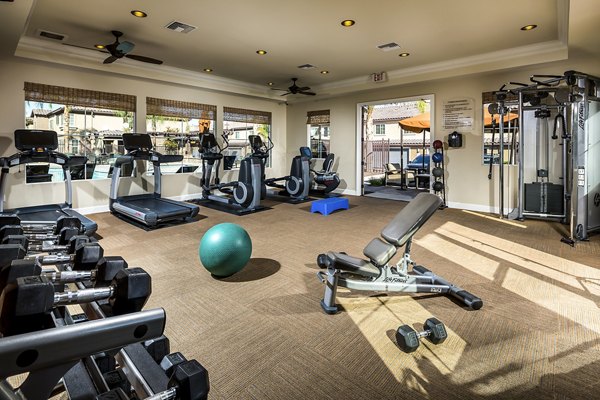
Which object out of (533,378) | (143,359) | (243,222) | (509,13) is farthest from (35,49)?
(533,378)

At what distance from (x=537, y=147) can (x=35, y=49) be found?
7918mm

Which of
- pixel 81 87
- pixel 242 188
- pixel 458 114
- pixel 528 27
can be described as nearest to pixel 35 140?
pixel 81 87

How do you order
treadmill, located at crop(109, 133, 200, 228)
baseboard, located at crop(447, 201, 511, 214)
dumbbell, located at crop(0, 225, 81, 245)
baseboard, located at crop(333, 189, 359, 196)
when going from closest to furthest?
dumbbell, located at crop(0, 225, 81, 245) < treadmill, located at crop(109, 133, 200, 228) < baseboard, located at crop(447, 201, 511, 214) < baseboard, located at crop(333, 189, 359, 196)

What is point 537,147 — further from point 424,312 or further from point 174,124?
point 174,124

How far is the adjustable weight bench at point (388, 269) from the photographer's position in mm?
2410

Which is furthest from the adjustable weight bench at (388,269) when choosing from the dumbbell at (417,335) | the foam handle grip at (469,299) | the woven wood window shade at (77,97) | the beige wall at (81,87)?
the woven wood window shade at (77,97)

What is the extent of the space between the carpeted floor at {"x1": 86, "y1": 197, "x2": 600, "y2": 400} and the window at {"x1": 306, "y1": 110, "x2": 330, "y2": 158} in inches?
216

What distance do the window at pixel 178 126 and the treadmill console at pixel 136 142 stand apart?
44.5 inches

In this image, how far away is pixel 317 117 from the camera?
29.7 ft

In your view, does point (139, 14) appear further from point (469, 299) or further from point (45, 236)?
point (469, 299)

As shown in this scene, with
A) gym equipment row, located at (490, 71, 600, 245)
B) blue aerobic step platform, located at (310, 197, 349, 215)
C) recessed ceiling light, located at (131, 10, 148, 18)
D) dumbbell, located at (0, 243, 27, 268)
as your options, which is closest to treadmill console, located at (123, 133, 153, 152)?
recessed ceiling light, located at (131, 10, 148, 18)

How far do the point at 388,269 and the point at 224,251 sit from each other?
1.36 meters

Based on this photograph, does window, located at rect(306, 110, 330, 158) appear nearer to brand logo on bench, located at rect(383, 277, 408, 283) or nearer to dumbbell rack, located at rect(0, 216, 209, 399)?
brand logo on bench, located at rect(383, 277, 408, 283)

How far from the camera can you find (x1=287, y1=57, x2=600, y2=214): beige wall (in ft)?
19.2
